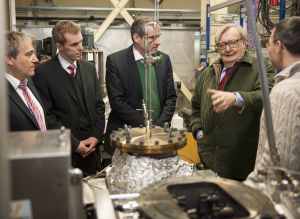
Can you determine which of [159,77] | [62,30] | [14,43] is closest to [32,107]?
[14,43]

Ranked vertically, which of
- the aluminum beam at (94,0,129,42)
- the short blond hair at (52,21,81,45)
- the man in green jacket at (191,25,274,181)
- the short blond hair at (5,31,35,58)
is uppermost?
the aluminum beam at (94,0,129,42)

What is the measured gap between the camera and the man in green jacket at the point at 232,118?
69.6 inches

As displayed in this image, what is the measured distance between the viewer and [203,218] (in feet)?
2.70

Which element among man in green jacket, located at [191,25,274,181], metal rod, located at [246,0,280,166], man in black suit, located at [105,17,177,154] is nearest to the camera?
metal rod, located at [246,0,280,166]

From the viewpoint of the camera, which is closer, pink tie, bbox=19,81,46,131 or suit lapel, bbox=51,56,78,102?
pink tie, bbox=19,81,46,131

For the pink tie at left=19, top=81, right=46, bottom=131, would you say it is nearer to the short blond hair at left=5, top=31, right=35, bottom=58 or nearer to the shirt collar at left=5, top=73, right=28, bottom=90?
the shirt collar at left=5, top=73, right=28, bottom=90

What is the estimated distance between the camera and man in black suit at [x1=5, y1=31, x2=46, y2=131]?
1452mm

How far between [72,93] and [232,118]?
88cm

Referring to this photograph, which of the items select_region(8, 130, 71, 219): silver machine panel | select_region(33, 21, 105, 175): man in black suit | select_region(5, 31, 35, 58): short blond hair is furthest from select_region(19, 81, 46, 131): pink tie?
select_region(8, 130, 71, 219): silver machine panel

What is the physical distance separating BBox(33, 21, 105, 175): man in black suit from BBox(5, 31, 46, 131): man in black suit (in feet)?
1.13

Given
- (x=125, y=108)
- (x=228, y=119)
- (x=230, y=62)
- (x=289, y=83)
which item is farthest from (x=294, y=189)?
(x=125, y=108)

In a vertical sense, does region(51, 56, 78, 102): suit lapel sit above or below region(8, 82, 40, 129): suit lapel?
above

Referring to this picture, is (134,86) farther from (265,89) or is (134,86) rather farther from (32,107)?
(265,89)

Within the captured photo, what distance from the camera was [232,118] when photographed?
1772mm
